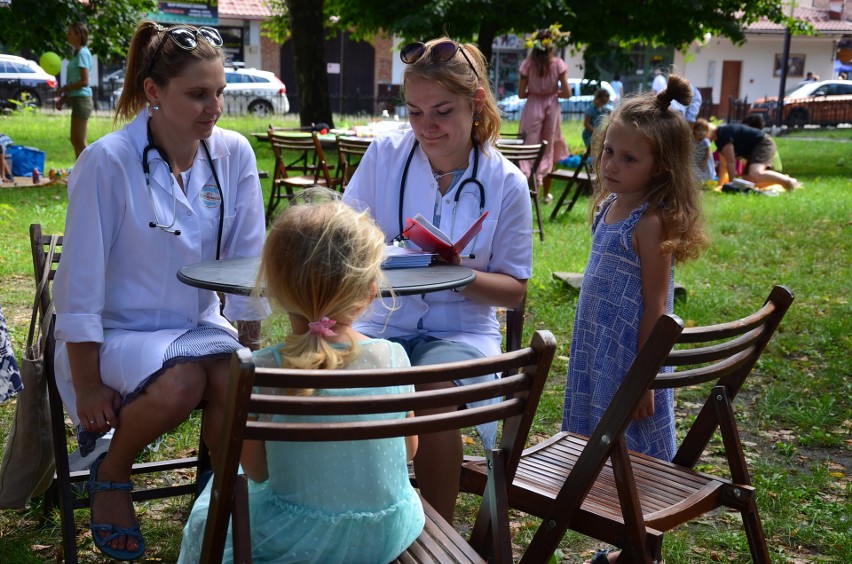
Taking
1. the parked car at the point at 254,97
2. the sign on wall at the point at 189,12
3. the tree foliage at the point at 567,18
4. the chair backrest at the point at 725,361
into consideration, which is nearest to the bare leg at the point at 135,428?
the chair backrest at the point at 725,361

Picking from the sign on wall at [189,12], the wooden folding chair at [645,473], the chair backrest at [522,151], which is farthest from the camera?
the sign on wall at [189,12]

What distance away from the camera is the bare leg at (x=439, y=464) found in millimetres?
2562

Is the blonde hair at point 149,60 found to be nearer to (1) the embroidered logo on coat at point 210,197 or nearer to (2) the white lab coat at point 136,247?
(2) the white lab coat at point 136,247

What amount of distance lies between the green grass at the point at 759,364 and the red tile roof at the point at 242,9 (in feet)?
88.6

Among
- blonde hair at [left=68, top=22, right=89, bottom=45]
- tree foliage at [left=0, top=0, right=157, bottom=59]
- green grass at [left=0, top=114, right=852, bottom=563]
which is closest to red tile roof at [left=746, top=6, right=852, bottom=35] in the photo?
tree foliage at [left=0, top=0, right=157, bottom=59]

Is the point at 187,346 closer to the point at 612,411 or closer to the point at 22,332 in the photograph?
the point at 612,411

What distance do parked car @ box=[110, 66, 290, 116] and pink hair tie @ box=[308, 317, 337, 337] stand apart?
26490mm

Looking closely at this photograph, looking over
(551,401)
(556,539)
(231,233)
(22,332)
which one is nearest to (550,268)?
(551,401)

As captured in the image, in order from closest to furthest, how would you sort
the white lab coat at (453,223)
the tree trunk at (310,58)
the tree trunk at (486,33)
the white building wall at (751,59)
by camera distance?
the white lab coat at (453,223) < the tree trunk at (486,33) < the tree trunk at (310,58) < the white building wall at (751,59)

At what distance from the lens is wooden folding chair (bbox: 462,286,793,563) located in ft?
6.77

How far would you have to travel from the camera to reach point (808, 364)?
5.27 meters

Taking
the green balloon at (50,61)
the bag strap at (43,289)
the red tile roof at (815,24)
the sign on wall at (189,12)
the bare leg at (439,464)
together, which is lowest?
the bare leg at (439,464)

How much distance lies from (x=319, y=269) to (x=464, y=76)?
127cm

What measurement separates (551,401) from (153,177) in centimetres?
245
